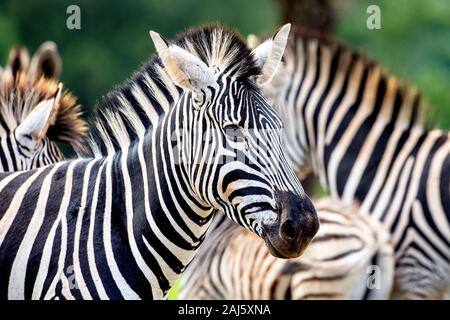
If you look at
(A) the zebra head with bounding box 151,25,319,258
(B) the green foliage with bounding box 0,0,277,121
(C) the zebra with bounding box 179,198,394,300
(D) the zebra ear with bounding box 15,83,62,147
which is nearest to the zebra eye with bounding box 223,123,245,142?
(A) the zebra head with bounding box 151,25,319,258

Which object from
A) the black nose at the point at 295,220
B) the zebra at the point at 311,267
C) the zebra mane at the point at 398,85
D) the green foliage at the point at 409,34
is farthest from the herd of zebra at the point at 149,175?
the green foliage at the point at 409,34

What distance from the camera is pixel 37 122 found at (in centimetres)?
569

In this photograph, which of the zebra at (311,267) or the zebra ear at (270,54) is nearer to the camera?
the zebra ear at (270,54)

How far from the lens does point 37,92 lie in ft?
20.2

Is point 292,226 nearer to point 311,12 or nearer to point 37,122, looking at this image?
point 37,122

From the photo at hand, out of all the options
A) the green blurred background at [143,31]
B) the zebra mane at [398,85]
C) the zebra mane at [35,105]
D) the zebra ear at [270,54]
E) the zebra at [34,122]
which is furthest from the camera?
the green blurred background at [143,31]

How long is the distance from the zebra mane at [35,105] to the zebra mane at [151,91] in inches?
42.4

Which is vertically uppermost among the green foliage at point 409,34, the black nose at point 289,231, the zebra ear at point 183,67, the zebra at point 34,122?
the zebra ear at point 183,67

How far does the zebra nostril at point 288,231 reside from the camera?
165 inches

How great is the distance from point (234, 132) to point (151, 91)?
62 centimetres

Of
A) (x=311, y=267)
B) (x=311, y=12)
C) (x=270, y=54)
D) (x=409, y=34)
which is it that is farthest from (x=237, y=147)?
(x=409, y=34)

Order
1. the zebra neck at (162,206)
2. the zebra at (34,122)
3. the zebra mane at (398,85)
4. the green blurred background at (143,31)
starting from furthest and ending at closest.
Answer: the green blurred background at (143,31) → the zebra mane at (398,85) → the zebra at (34,122) → the zebra neck at (162,206)

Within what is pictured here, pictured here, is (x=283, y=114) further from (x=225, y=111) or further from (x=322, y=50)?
(x=225, y=111)

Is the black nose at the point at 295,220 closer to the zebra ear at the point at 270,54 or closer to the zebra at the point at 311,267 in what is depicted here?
the zebra ear at the point at 270,54
